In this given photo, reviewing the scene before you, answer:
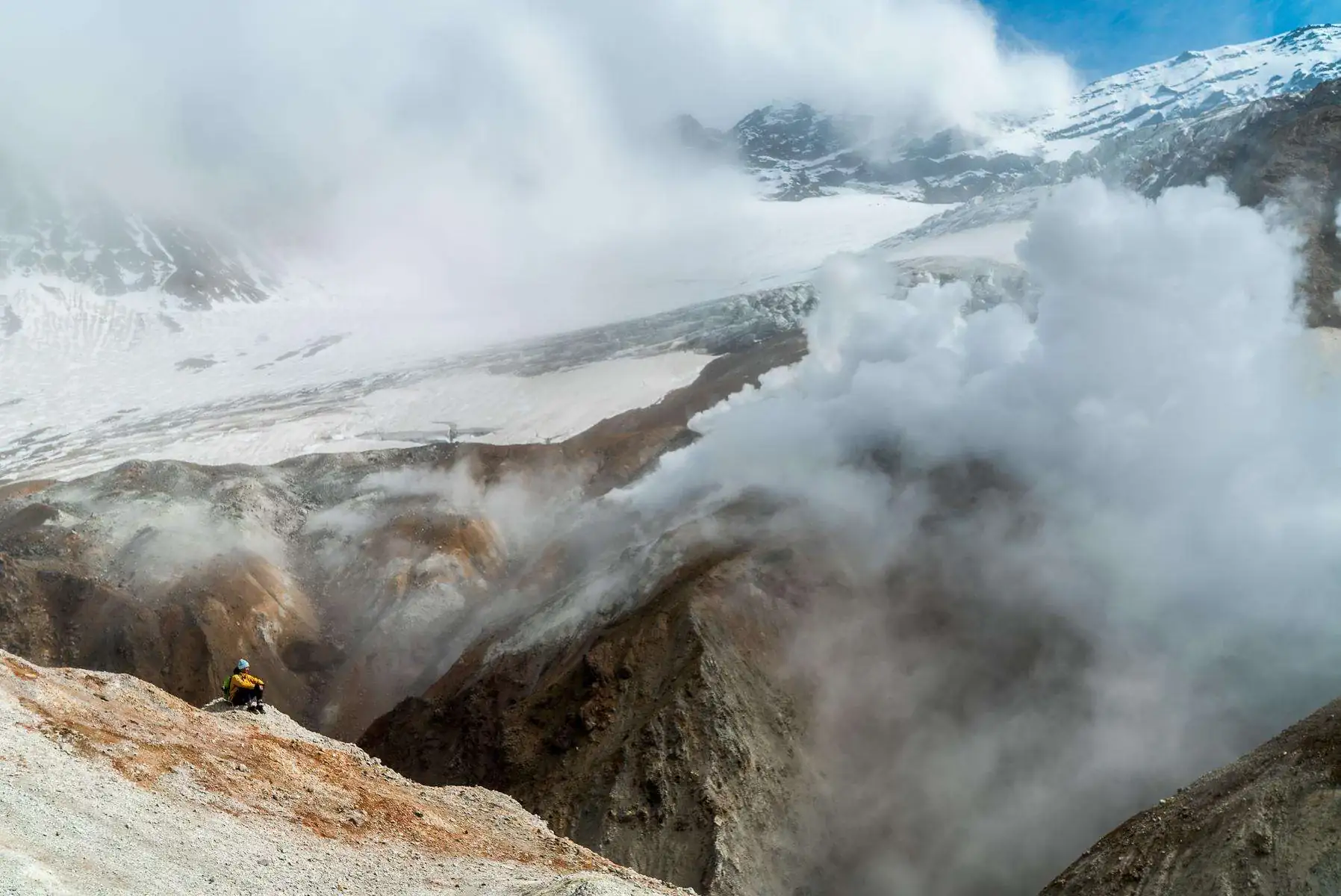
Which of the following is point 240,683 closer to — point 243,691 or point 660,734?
point 243,691

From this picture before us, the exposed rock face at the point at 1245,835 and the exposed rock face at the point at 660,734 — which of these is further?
the exposed rock face at the point at 660,734

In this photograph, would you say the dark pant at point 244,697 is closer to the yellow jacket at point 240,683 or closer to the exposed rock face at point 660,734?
the yellow jacket at point 240,683

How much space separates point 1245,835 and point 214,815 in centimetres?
3681

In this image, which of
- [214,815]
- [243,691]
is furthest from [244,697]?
[214,815]

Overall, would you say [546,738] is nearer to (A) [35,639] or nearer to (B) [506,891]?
(B) [506,891]

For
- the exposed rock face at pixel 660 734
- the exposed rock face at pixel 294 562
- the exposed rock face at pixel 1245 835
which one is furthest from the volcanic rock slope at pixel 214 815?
the exposed rock face at pixel 294 562

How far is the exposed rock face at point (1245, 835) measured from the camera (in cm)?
3403

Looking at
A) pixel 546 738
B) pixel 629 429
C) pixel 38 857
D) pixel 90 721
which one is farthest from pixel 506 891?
pixel 629 429

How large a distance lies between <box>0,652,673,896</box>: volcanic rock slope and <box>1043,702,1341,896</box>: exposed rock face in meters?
22.6

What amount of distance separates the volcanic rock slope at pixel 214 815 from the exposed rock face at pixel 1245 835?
22.6 m

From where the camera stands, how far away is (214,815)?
24.1m

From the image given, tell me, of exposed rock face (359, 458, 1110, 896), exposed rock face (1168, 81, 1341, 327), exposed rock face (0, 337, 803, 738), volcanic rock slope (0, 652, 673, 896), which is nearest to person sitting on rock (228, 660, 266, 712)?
volcanic rock slope (0, 652, 673, 896)

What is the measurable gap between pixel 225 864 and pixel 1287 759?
131 ft

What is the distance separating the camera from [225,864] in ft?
72.5
